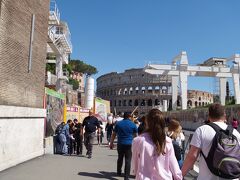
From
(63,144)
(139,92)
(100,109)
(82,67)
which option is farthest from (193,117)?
(82,67)

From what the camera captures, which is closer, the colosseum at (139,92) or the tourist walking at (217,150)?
the tourist walking at (217,150)

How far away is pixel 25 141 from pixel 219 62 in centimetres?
5905

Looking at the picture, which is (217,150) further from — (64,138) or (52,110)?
(52,110)

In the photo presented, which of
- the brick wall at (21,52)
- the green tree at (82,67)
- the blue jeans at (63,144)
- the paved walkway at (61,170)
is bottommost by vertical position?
the paved walkway at (61,170)

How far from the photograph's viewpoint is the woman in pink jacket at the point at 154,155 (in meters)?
4.15

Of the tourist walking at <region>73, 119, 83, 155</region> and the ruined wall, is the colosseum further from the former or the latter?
the tourist walking at <region>73, 119, 83, 155</region>

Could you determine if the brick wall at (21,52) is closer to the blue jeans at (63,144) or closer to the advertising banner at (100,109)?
the blue jeans at (63,144)

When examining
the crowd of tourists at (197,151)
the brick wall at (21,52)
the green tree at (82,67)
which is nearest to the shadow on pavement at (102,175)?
the brick wall at (21,52)

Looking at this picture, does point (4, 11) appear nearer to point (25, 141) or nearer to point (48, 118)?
point (25, 141)

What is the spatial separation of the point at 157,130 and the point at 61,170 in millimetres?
6782

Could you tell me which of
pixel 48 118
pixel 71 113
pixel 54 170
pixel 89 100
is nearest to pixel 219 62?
pixel 89 100

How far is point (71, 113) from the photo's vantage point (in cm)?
2123

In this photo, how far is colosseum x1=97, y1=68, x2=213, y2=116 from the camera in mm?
124875

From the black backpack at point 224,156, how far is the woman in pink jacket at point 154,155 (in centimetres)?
46
